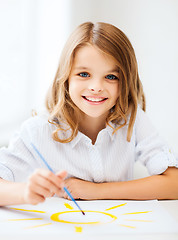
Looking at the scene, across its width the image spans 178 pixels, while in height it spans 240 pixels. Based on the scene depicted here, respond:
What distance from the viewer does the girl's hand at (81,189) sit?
0.87 meters

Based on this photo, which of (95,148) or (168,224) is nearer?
(168,224)

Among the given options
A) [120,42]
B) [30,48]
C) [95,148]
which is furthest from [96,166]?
[30,48]

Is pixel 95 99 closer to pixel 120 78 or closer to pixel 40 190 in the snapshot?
pixel 120 78

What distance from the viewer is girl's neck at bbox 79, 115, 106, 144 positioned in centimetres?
101

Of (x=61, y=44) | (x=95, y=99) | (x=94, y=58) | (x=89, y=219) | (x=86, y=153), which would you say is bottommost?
(x=89, y=219)

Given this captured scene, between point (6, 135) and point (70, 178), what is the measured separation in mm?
607

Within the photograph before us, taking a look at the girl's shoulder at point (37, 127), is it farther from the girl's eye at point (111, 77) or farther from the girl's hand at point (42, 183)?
the girl's hand at point (42, 183)

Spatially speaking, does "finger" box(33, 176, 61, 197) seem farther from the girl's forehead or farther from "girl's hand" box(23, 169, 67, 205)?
the girl's forehead

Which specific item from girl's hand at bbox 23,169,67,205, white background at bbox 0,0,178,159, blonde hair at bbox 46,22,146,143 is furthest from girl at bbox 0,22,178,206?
white background at bbox 0,0,178,159

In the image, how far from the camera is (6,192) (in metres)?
0.78

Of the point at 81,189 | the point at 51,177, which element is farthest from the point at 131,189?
the point at 51,177

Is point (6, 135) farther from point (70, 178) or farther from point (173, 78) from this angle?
point (173, 78)

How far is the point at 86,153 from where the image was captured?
0.98 metres

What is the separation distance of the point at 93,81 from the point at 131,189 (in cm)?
30
